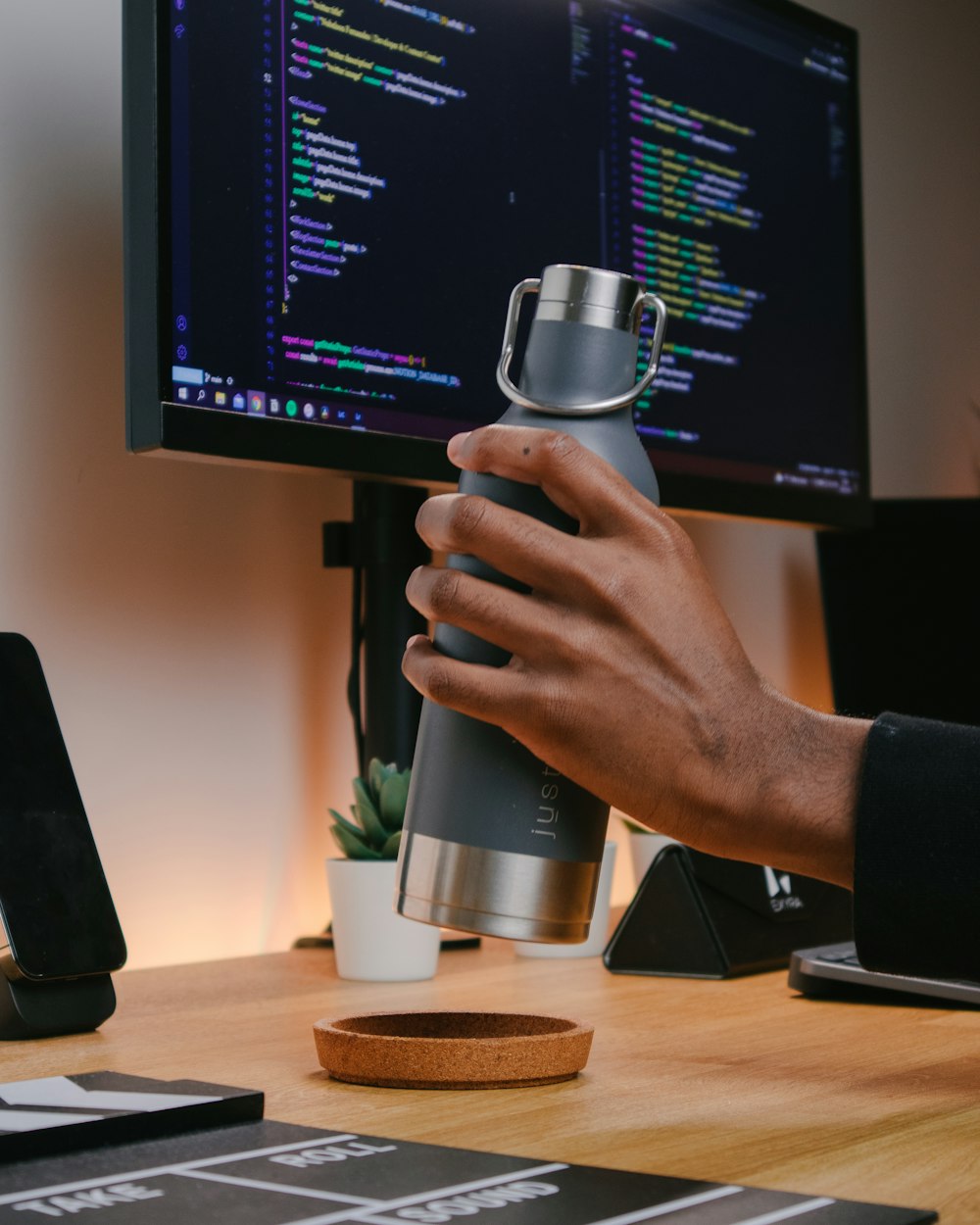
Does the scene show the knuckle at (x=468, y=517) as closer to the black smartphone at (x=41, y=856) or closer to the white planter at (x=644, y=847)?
the black smartphone at (x=41, y=856)

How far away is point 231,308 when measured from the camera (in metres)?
0.97

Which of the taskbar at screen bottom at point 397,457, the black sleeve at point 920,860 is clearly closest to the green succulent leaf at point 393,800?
the taskbar at screen bottom at point 397,457

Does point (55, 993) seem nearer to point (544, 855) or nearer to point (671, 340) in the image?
point (544, 855)

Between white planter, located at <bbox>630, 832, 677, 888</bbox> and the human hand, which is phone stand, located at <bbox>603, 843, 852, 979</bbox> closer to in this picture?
white planter, located at <bbox>630, 832, 677, 888</bbox>

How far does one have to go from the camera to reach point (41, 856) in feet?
2.60

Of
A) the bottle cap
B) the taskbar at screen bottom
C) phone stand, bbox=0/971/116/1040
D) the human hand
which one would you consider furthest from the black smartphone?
the bottle cap

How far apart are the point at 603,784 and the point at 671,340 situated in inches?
31.2

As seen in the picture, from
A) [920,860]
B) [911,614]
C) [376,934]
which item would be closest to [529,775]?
[920,860]

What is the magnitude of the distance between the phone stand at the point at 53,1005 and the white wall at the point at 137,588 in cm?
30

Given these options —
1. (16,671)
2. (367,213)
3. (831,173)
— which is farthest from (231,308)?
(831,173)

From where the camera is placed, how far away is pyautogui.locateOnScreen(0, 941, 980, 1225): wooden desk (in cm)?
52

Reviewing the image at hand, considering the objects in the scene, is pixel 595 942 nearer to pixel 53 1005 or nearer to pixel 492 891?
pixel 53 1005

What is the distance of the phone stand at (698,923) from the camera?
1008mm

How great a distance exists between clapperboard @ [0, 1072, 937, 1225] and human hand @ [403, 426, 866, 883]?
160 mm
